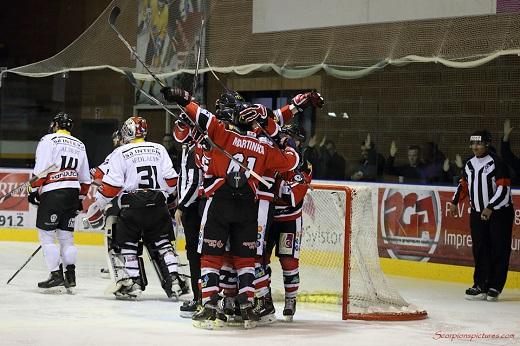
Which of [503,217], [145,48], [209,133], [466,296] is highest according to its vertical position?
[145,48]

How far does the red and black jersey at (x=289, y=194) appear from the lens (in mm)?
6547

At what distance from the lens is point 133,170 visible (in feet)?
24.5

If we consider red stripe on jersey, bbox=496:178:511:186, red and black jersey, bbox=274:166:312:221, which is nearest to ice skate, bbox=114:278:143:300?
red and black jersey, bbox=274:166:312:221

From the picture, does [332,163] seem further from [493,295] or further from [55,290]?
[55,290]

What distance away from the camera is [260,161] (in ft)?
20.4

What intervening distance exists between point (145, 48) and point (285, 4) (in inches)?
70.5

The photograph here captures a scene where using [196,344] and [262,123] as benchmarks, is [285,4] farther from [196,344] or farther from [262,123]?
[196,344]

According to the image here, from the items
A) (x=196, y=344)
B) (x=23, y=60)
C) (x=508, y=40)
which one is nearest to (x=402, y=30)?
(x=508, y=40)

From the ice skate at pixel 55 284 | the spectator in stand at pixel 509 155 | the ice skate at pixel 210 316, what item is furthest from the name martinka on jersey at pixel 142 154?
the spectator in stand at pixel 509 155

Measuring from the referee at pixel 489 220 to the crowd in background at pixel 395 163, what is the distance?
1.43 m

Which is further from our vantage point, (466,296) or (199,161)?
(466,296)

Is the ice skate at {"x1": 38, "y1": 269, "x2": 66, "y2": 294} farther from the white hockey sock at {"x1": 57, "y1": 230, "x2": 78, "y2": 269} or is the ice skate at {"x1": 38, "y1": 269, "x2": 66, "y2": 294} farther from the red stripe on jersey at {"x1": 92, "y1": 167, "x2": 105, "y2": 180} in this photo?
the red stripe on jersey at {"x1": 92, "y1": 167, "x2": 105, "y2": 180}

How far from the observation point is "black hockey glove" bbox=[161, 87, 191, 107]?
5934 mm

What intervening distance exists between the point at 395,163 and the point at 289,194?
4.63 m
